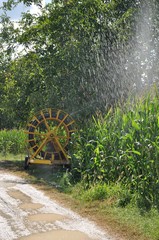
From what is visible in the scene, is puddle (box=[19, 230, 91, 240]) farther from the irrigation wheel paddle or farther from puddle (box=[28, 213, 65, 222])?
the irrigation wheel paddle

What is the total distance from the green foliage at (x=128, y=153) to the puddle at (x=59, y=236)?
1784 mm

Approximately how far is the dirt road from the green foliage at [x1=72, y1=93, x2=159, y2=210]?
4.41 ft

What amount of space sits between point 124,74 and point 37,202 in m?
7.35

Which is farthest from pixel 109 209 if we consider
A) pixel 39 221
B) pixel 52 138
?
pixel 52 138

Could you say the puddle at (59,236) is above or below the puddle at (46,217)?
below

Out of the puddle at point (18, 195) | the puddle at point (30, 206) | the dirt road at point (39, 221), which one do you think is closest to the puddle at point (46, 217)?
the dirt road at point (39, 221)

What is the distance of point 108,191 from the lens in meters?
9.03

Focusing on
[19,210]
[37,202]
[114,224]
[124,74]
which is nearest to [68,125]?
[124,74]

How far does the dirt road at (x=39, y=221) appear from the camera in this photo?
20.8 feet

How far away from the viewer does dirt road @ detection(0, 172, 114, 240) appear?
20.8 ft

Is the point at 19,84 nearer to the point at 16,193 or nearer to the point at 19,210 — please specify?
the point at 16,193

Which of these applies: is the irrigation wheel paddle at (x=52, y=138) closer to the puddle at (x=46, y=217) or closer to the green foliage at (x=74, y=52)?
the green foliage at (x=74, y=52)

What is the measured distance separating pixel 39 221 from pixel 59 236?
1.08 m

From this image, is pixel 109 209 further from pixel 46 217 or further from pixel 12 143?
pixel 12 143
